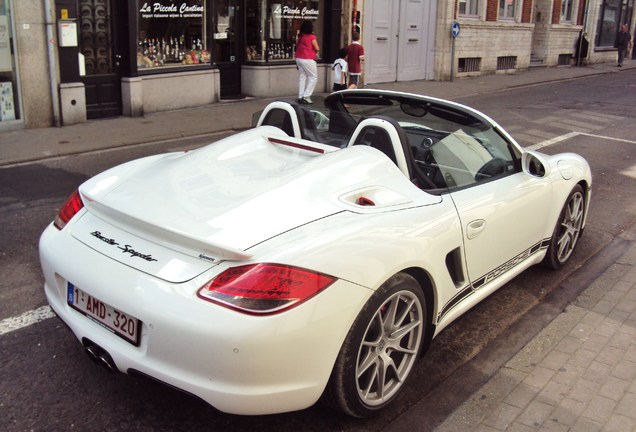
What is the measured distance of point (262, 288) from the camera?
271 centimetres

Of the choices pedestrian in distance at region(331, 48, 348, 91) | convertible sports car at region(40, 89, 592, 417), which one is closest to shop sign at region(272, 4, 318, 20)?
pedestrian in distance at region(331, 48, 348, 91)

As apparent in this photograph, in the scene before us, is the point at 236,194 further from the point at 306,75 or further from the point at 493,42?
the point at 493,42

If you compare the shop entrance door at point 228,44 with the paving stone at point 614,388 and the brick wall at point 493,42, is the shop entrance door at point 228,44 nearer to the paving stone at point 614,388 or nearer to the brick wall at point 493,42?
the brick wall at point 493,42

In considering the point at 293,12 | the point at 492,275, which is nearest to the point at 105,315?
the point at 492,275

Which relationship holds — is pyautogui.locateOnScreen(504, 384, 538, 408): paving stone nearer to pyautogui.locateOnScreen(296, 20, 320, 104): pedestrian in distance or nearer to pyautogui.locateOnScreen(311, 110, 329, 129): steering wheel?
pyautogui.locateOnScreen(311, 110, 329, 129): steering wheel

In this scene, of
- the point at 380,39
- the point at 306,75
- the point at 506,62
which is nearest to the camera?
the point at 306,75

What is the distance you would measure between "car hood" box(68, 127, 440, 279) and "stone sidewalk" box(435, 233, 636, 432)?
1.11 metres

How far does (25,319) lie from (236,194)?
1.89 metres

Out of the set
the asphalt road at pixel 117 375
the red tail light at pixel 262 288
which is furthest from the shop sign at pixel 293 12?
the red tail light at pixel 262 288

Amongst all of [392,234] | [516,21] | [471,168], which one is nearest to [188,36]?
[471,168]

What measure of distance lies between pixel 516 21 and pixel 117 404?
80.8 feet

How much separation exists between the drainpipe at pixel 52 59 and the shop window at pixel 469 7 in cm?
1470

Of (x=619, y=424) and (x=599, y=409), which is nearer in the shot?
(x=619, y=424)

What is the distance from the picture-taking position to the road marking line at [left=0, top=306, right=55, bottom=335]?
13.4ft
